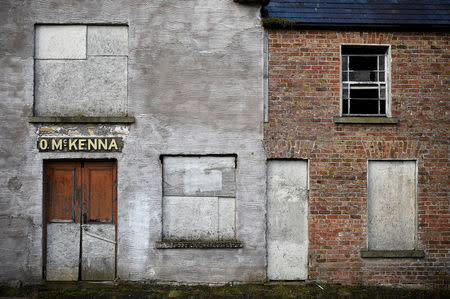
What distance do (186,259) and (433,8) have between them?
26.1ft

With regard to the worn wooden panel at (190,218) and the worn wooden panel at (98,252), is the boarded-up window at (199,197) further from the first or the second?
the worn wooden panel at (98,252)

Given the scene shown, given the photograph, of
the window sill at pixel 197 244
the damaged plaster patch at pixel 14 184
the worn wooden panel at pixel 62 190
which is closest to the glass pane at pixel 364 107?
the window sill at pixel 197 244

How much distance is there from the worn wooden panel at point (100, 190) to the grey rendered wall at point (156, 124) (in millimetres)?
285

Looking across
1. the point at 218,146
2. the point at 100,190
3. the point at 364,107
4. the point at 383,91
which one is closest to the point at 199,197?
the point at 218,146

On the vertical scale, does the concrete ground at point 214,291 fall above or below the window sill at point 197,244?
below

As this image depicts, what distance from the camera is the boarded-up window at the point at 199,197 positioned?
9.17m

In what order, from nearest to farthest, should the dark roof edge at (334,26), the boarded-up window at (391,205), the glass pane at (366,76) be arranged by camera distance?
the dark roof edge at (334,26) < the boarded-up window at (391,205) < the glass pane at (366,76)

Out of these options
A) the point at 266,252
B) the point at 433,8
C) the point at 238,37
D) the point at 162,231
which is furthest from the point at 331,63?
the point at 162,231

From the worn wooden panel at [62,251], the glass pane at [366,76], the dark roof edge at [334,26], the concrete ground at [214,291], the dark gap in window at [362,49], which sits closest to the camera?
the concrete ground at [214,291]

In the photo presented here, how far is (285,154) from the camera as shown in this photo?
916 centimetres

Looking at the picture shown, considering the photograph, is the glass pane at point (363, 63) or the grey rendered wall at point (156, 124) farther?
the glass pane at point (363, 63)

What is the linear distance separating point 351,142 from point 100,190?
5647 millimetres

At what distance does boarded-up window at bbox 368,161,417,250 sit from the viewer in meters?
9.27

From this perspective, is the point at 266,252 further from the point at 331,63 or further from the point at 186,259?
the point at 331,63
